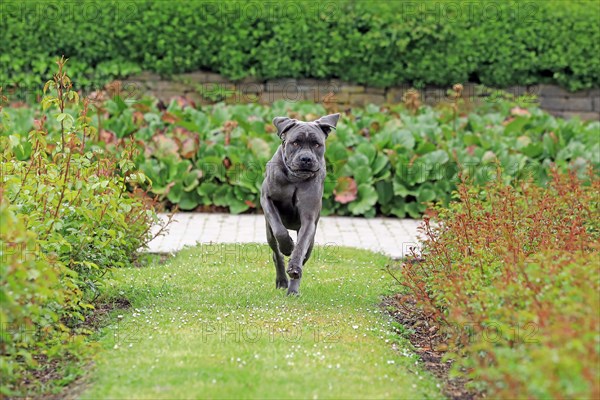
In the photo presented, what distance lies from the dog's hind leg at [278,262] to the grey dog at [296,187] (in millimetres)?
44

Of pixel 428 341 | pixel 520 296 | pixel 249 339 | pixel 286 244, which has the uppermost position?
pixel 520 296

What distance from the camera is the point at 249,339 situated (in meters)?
5.96

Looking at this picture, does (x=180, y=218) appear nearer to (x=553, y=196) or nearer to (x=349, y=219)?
(x=349, y=219)

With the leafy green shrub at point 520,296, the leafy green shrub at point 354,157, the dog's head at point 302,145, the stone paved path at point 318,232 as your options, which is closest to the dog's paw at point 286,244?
the dog's head at point 302,145

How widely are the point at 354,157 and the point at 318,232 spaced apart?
5.26 feet

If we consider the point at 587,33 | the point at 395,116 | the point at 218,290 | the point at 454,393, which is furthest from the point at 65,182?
the point at 587,33

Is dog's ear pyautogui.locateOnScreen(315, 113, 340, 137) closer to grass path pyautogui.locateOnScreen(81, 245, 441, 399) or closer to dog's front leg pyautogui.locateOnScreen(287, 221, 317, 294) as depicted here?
dog's front leg pyautogui.locateOnScreen(287, 221, 317, 294)

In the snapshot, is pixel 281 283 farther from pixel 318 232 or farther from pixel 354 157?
pixel 354 157

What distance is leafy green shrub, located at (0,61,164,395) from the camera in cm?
486

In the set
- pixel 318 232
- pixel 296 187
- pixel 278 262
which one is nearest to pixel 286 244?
pixel 296 187

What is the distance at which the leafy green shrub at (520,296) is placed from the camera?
3.91 metres

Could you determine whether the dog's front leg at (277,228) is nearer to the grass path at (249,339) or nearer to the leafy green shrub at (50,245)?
the grass path at (249,339)

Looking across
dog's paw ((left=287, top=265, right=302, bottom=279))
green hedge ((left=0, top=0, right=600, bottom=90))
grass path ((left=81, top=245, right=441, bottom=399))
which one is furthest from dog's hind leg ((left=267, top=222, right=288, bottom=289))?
green hedge ((left=0, top=0, right=600, bottom=90))

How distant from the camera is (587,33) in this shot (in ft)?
55.7
